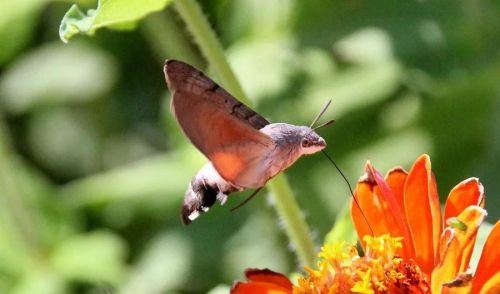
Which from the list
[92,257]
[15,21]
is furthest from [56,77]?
[92,257]

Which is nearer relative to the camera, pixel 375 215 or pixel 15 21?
pixel 375 215

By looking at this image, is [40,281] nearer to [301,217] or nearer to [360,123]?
[360,123]

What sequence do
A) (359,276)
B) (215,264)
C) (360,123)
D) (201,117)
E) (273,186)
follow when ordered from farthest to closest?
(215,264) < (360,123) < (273,186) < (359,276) < (201,117)

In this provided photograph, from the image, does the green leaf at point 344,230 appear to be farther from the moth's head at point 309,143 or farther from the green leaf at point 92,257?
the green leaf at point 92,257

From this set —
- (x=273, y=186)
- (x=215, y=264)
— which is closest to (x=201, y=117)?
(x=273, y=186)

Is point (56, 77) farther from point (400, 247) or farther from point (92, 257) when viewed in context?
point (400, 247)

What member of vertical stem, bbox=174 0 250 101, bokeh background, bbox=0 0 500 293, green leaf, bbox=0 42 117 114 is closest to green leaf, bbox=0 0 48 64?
bokeh background, bbox=0 0 500 293
